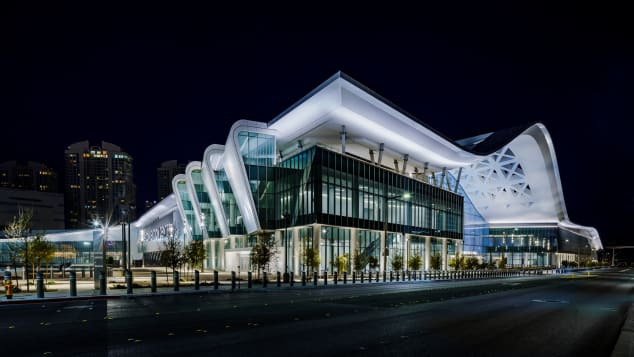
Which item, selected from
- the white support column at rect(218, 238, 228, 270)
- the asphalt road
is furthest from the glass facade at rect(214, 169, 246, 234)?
the asphalt road

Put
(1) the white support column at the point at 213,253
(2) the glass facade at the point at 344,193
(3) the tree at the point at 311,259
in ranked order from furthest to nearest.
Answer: (1) the white support column at the point at 213,253
(2) the glass facade at the point at 344,193
(3) the tree at the point at 311,259

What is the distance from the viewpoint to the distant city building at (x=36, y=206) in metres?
125

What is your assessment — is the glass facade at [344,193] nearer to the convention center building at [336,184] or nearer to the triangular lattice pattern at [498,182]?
the convention center building at [336,184]

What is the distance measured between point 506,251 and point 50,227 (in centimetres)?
13190

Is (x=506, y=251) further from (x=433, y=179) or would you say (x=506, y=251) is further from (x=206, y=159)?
(x=206, y=159)

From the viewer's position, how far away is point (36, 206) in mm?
132875

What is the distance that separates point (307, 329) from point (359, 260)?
3524 cm

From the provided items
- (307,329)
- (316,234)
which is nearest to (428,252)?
(316,234)

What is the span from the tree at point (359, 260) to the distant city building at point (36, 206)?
363 feet

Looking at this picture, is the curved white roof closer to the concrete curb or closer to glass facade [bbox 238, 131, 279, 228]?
glass facade [bbox 238, 131, 279, 228]

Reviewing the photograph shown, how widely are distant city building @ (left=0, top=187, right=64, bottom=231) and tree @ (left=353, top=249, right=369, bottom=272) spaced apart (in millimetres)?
110538

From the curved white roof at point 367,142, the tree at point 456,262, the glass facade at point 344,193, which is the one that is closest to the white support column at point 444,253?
the tree at point 456,262

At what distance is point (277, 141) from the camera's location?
5528 cm

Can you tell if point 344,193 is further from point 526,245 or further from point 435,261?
point 526,245
